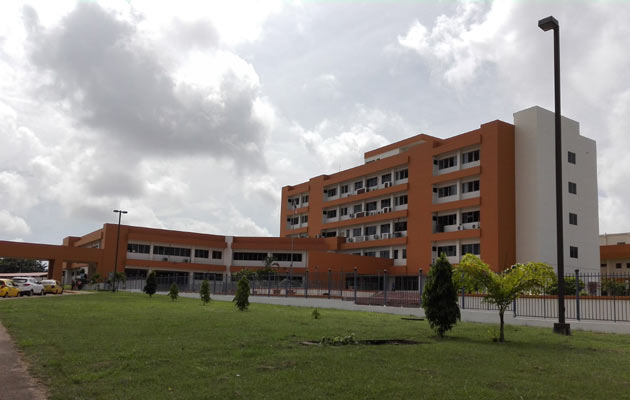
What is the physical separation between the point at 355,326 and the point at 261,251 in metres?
56.4

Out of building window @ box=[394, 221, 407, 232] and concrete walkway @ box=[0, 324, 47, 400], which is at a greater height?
building window @ box=[394, 221, 407, 232]

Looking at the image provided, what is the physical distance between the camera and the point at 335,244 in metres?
64.8

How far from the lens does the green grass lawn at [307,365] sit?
776 cm

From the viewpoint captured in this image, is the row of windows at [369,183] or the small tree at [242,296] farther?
the row of windows at [369,183]

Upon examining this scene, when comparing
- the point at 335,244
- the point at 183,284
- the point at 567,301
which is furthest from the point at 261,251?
the point at 567,301

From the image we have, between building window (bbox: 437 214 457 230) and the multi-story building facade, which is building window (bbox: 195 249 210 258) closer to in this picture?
the multi-story building facade

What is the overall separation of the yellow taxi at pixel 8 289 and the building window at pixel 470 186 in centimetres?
3817

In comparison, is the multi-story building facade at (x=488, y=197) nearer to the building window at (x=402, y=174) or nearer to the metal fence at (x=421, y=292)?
the building window at (x=402, y=174)

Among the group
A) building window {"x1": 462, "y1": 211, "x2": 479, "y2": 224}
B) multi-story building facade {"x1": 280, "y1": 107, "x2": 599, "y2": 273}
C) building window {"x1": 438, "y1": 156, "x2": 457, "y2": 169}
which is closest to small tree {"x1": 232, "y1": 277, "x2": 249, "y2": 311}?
multi-story building facade {"x1": 280, "y1": 107, "x2": 599, "y2": 273}

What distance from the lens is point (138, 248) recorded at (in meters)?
68.8

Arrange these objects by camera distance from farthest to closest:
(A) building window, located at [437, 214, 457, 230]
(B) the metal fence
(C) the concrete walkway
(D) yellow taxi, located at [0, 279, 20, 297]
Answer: (A) building window, located at [437, 214, 457, 230] < (D) yellow taxi, located at [0, 279, 20, 297] < (B) the metal fence < (C) the concrete walkway

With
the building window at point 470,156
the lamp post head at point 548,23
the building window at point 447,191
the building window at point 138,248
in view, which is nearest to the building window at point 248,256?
the building window at point 138,248

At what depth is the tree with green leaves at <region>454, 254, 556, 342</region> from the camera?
1418 centimetres

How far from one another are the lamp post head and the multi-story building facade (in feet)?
91.7
